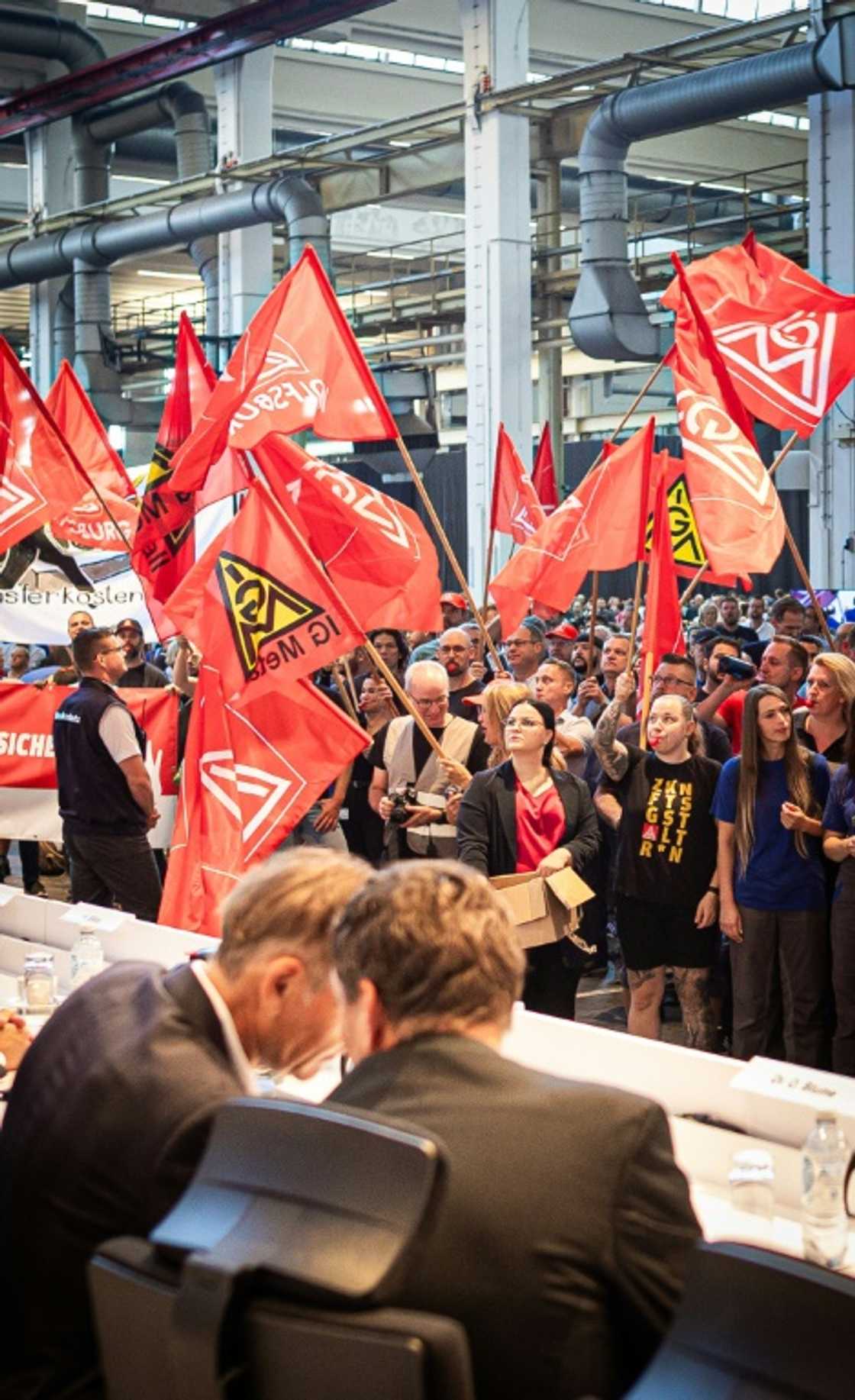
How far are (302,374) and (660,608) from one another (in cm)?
199

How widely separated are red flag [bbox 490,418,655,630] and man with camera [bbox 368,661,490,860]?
4.94ft

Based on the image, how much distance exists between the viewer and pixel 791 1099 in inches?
154

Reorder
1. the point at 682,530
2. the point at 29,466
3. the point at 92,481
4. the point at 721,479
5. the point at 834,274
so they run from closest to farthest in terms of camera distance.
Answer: the point at 721,479
the point at 29,466
the point at 92,481
the point at 682,530
the point at 834,274

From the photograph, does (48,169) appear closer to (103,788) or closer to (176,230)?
(176,230)

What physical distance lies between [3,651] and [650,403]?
19.7m

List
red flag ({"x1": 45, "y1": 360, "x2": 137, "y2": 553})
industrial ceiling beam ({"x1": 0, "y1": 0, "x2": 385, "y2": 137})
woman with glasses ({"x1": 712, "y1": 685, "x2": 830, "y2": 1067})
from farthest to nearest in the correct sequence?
industrial ceiling beam ({"x1": 0, "y1": 0, "x2": 385, "y2": 137}) → red flag ({"x1": 45, "y1": 360, "x2": 137, "y2": 553}) → woman with glasses ({"x1": 712, "y1": 685, "x2": 830, "y2": 1067})

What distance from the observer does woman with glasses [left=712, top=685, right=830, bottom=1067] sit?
6.55 m

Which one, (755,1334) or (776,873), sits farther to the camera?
(776,873)

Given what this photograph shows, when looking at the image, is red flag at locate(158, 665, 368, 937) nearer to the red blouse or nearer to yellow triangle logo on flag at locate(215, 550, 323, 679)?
yellow triangle logo on flag at locate(215, 550, 323, 679)

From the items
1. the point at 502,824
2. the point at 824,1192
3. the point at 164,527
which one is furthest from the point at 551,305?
the point at 824,1192

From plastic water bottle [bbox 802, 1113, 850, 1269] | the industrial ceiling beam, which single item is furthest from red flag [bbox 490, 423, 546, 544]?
plastic water bottle [bbox 802, 1113, 850, 1269]

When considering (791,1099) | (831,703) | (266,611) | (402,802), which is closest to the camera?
(791,1099)

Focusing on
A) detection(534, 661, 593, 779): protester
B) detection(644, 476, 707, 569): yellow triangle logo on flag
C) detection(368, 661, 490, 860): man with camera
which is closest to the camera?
detection(368, 661, 490, 860): man with camera

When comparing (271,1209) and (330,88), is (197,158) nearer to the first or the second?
(330,88)
